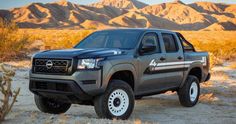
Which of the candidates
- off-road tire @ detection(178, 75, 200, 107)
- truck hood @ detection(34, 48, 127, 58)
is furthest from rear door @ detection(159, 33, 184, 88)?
truck hood @ detection(34, 48, 127, 58)

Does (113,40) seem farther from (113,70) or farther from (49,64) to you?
(49,64)

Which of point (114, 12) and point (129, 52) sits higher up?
point (129, 52)

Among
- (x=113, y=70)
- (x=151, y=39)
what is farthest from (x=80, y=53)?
(x=151, y=39)

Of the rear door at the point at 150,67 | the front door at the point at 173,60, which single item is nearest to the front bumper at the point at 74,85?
the rear door at the point at 150,67

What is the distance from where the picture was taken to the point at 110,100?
27.6 ft

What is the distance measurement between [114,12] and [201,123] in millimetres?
174443

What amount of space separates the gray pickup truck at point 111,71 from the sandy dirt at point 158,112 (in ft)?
1.22

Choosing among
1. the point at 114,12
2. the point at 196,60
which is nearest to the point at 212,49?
the point at 196,60

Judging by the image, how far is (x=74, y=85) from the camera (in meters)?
7.93

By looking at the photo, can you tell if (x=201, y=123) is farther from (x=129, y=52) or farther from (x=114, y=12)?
(x=114, y=12)

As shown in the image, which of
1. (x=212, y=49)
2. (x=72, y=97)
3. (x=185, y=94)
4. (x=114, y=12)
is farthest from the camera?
(x=114, y=12)

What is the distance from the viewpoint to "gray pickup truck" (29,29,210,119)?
→ 26.5ft

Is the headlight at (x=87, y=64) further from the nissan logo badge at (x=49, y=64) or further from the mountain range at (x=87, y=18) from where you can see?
the mountain range at (x=87, y=18)

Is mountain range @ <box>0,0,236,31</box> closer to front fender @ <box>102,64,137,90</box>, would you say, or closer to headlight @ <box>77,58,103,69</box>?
front fender @ <box>102,64,137,90</box>
